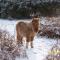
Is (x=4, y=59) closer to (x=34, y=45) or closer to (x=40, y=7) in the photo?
(x=34, y=45)

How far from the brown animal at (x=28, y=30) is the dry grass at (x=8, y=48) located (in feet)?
0.16

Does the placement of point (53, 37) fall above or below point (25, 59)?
above

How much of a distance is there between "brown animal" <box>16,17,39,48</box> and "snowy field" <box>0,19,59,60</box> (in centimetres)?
3

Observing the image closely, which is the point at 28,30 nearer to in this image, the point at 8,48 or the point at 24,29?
the point at 24,29

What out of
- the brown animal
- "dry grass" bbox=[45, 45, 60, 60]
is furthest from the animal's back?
"dry grass" bbox=[45, 45, 60, 60]

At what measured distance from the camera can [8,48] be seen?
3.62 feet

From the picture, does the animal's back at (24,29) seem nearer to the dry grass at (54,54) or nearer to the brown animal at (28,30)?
the brown animal at (28,30)

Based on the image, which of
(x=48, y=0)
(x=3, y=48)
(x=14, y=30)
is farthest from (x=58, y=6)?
(x=3, y=48)

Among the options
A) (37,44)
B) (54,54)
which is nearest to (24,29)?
(37,44)

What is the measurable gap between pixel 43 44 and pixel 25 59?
0.15 metres

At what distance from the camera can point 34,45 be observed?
1.13 meters

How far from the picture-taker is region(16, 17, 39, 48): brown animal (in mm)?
1139

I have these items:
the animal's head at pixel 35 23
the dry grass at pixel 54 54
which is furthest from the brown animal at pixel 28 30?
the dry grass at pixel 54 54

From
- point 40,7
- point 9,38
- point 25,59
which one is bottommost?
point 25,59
